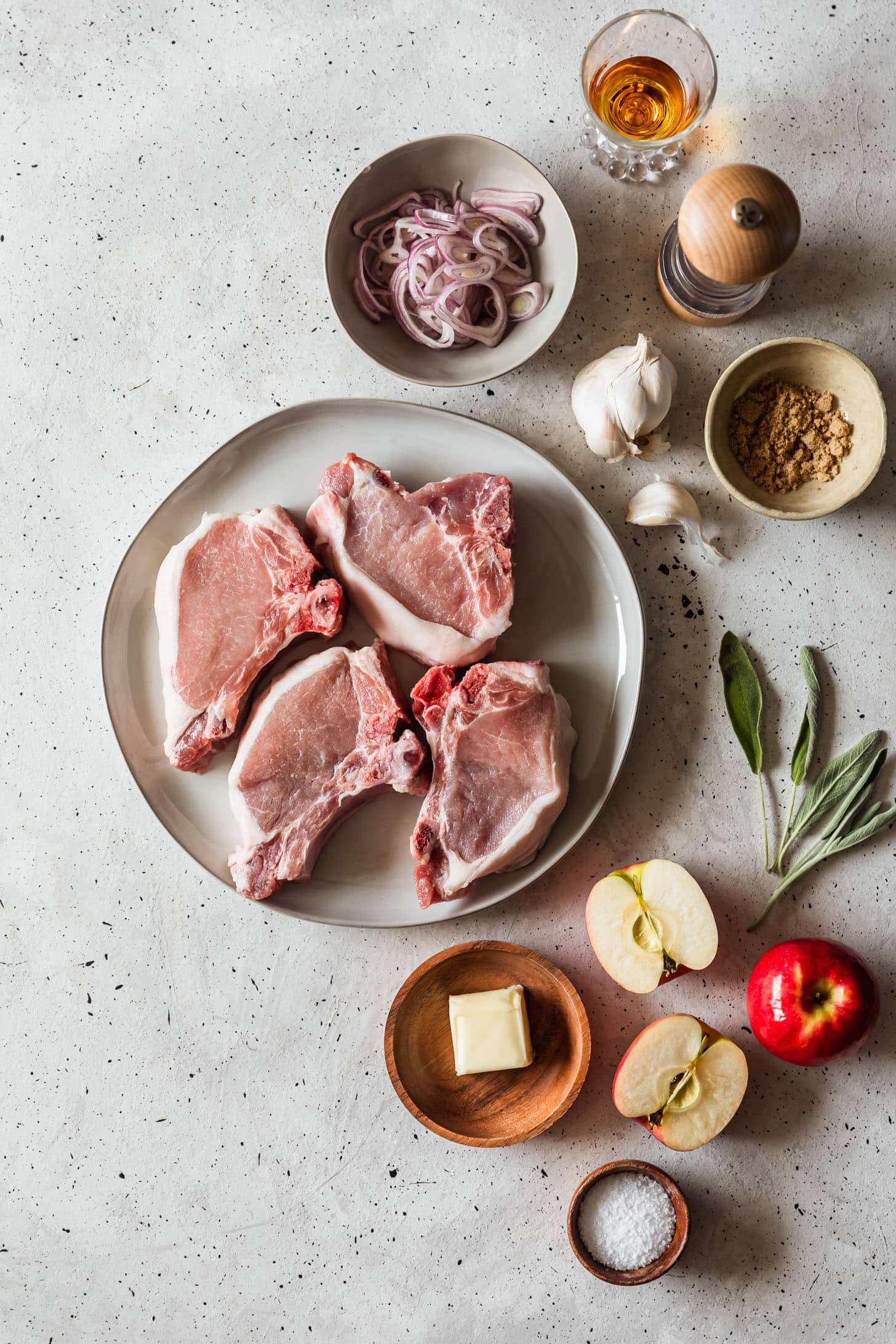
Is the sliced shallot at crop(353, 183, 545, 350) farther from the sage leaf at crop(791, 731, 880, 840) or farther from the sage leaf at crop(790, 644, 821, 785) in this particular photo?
the sage leaf at crop(791, 731, 880, 840)

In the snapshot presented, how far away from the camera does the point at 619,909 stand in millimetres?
2096

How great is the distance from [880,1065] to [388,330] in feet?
6.92

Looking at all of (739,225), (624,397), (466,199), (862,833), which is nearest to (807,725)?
(862,833)

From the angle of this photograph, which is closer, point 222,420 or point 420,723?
point 420,723

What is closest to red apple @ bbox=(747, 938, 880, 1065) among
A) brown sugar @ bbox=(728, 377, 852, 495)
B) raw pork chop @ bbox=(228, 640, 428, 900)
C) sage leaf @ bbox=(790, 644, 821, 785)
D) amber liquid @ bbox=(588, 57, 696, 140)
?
sage leaf @ bbox=(790, 644, 821, 785)

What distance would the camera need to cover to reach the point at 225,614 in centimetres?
214

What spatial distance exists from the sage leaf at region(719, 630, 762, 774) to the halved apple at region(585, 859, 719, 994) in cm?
34

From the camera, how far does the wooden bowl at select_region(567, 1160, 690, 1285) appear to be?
2.06 meters

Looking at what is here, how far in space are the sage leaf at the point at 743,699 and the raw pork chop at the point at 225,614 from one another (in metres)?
0.93

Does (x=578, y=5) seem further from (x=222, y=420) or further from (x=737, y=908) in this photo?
(x=737, y=908)

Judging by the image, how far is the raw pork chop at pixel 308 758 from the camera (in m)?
2.10

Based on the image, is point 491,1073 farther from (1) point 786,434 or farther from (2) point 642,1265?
(1) point 786,434

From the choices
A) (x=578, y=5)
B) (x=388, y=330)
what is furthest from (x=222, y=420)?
(x=578, y=5)

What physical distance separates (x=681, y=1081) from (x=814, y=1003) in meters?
0.35
